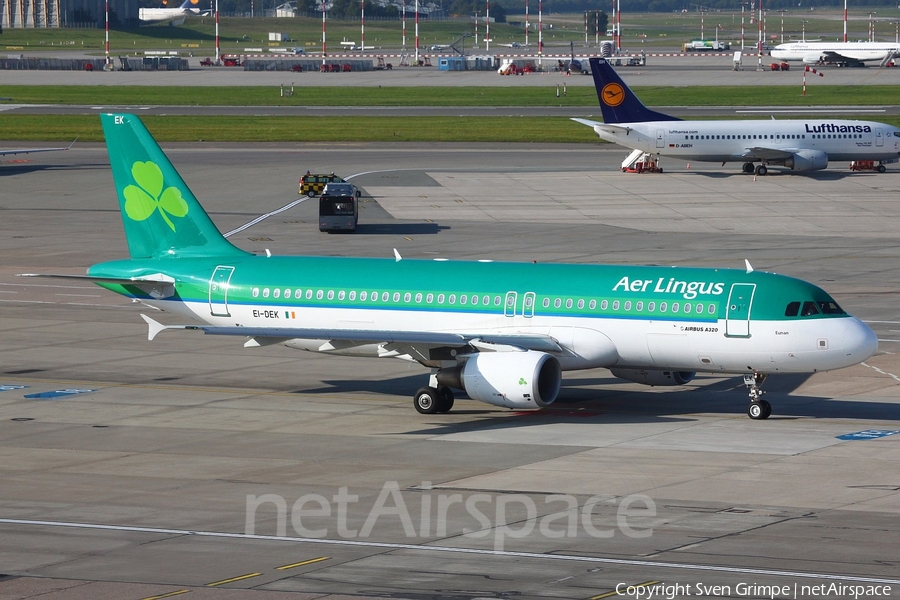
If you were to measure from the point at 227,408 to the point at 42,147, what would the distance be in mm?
84636

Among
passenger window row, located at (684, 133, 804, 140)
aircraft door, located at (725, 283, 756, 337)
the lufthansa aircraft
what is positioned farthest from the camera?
passenger window row, located at (684, 133, 804, 140)

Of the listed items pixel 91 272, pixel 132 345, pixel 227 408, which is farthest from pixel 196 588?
pixel 132 345

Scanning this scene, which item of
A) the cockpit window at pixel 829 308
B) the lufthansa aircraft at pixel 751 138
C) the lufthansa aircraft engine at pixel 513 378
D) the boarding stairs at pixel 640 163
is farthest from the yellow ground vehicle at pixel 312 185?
the cockpit window at pixel 829 308

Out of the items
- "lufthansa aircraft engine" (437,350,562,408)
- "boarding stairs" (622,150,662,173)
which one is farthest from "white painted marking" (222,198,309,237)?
"lufthansa aircraft engine" (437,350,562,408)

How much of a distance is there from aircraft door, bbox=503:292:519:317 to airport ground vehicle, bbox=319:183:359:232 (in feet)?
123

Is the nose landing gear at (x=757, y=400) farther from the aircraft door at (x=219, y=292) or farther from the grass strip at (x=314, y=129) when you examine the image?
the grass strip at (x=314, y=129)

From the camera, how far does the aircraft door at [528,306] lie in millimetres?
36531

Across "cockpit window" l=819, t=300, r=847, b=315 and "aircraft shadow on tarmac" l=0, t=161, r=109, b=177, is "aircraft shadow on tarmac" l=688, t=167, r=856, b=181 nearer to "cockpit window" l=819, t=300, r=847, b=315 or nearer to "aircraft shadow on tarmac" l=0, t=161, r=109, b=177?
"aircraft shadow on tarmac" l=0, t=161, r=109, b=177

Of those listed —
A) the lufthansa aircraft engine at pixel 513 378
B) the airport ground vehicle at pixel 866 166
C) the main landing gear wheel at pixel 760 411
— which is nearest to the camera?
the lufthansa aircraft engine at pixel 513 378

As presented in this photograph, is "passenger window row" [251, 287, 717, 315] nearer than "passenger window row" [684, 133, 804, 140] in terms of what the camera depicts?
Yes

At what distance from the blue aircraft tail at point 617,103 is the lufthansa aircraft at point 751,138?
7cm

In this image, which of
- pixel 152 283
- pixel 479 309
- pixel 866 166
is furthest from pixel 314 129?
pixel 479 309

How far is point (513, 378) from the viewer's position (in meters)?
33.8

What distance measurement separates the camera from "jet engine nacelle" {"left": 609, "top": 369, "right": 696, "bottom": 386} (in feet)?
123
